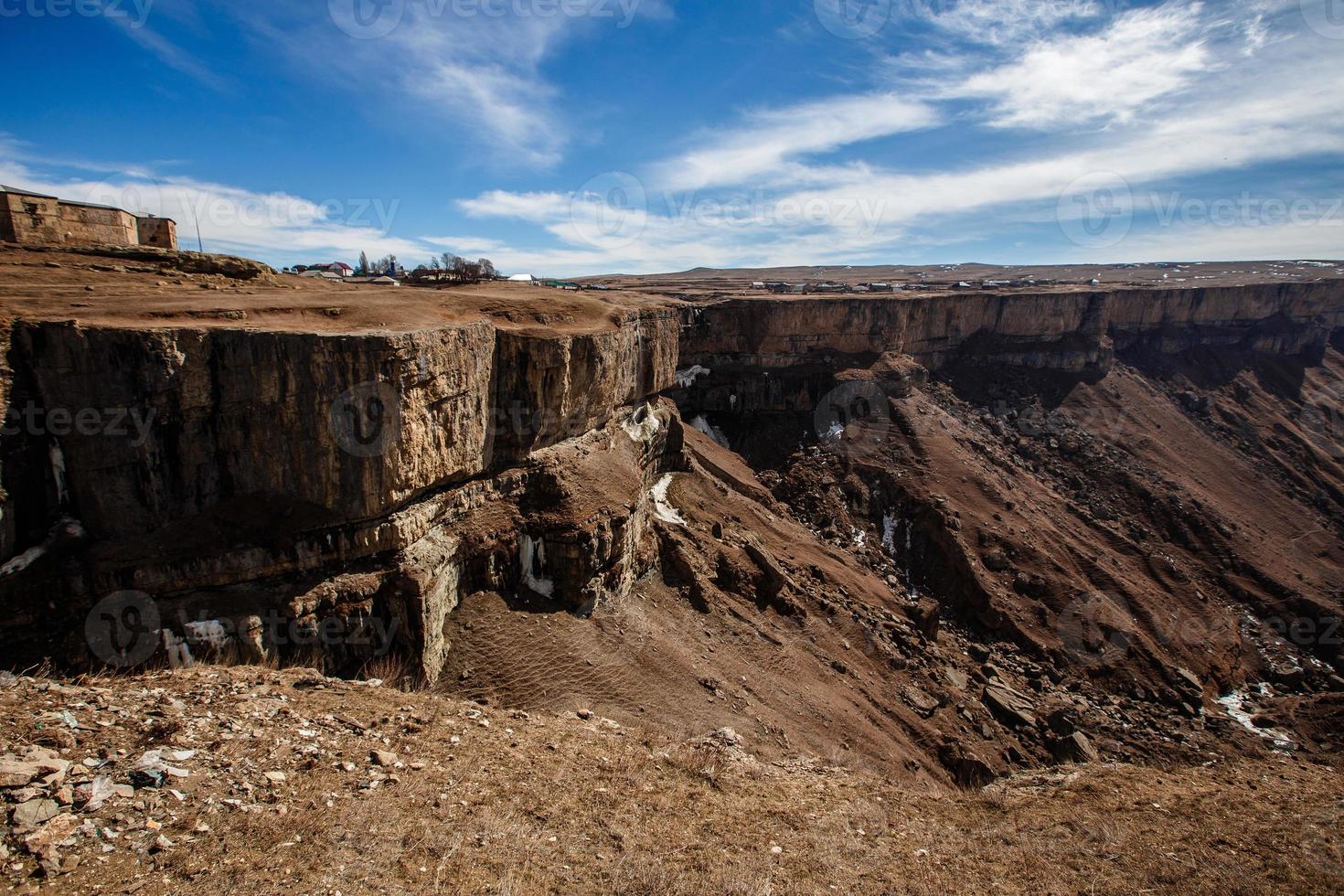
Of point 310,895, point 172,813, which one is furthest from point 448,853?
point 172,813

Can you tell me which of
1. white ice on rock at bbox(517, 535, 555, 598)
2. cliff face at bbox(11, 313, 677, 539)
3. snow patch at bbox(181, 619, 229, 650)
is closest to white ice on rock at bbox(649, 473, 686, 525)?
white ice on rock at bbox(517, 535, 555, 598)

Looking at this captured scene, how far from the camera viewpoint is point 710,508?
98.6 ft

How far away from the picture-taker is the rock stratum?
14016 mm

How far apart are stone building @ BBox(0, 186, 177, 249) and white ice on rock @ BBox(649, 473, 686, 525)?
2190 centimetres

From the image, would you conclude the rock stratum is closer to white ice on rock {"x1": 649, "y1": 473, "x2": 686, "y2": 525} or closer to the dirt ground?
white ice on rock {"x1": 649, "y1": 473, "x2": 686, "y2": 525}

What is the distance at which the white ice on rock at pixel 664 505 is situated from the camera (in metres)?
27.7

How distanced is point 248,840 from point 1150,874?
14135 millimetres

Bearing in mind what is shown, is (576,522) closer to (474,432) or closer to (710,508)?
(474,432)

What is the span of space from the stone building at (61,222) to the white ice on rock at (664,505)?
21899 millimetres

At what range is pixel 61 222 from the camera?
21.1 m

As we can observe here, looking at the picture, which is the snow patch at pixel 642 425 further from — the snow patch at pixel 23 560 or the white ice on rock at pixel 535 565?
the snow patch at pixel 23 560

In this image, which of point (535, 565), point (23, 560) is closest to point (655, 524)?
point (535, 565)

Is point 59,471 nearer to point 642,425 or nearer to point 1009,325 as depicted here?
point 642,425

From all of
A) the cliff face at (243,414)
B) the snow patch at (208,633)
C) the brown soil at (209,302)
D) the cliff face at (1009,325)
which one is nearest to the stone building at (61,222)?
the brown soil at (209,302)
